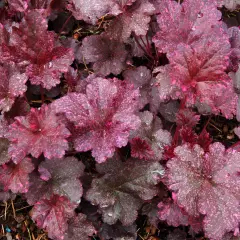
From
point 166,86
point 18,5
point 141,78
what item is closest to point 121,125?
point 166,86

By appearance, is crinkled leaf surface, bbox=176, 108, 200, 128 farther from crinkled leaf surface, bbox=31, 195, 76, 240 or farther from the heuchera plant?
crinkled leaf surface, bbox=31, 195, 76, 240

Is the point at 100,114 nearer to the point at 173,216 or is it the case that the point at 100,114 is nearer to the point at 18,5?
the point at 173,216

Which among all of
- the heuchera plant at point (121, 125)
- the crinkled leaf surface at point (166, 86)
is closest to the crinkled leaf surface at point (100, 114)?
the heuchera plant at point (121, 125)

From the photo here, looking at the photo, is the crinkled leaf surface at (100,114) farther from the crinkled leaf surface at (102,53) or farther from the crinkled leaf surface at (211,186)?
the crinkled leaf surface at (102,53)

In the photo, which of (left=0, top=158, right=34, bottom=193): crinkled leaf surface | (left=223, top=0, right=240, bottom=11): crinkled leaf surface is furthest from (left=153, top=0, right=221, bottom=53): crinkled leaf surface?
(left=0, top=158, right=34, bottom=193): crinkled leaf surface

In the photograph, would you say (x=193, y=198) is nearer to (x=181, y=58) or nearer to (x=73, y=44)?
(x=181, y=58)

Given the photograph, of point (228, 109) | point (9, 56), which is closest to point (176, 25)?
point (228, 109)
